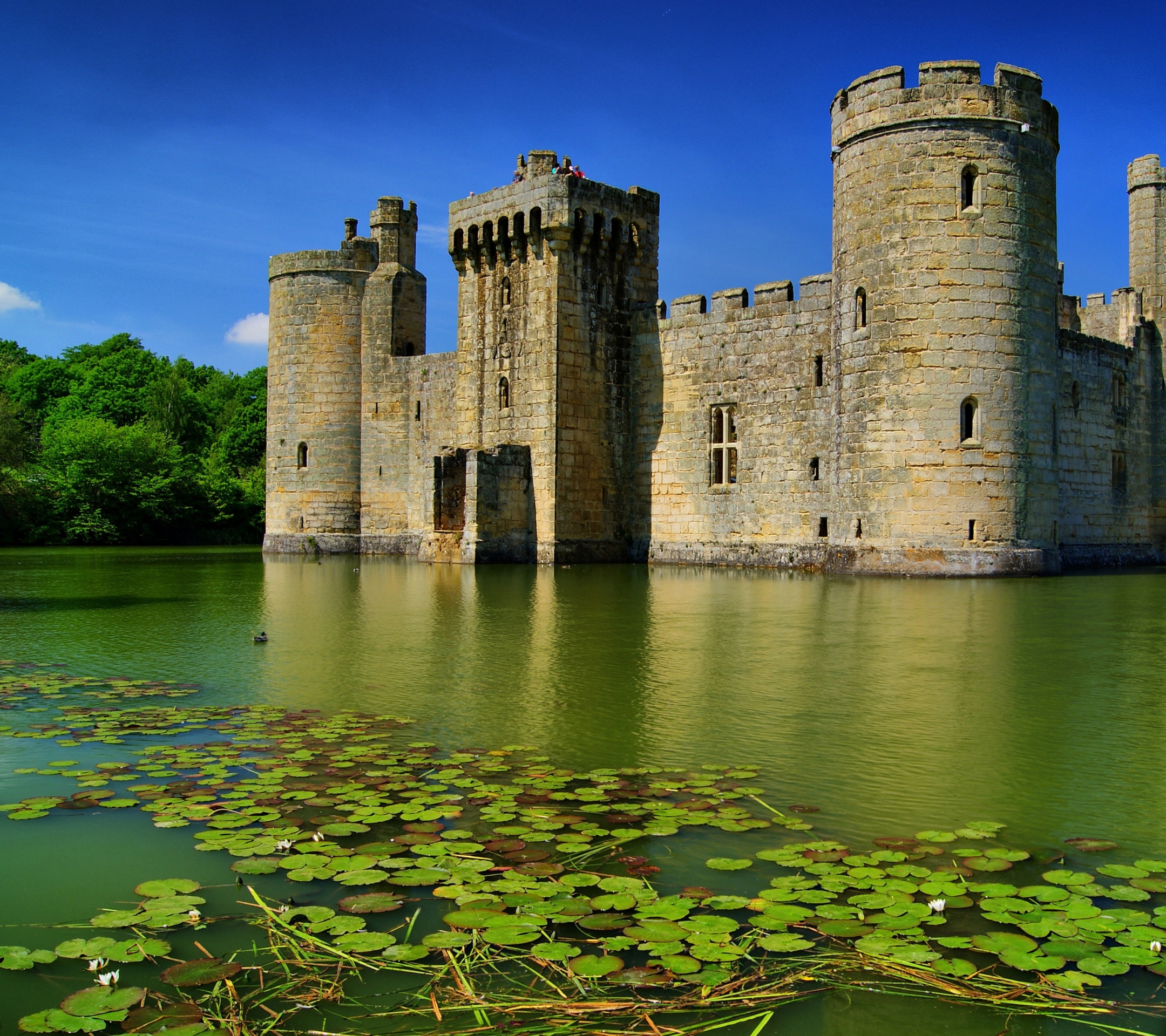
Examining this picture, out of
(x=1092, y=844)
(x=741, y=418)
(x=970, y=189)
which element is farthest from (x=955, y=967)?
(x=741, y=418)

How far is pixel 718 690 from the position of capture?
24.8 feet

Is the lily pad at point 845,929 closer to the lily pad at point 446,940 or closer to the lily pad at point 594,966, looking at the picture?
the lily pad at point 594,966

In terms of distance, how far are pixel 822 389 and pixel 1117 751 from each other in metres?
16.6

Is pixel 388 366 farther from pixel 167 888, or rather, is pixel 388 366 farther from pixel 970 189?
pixel 167 888

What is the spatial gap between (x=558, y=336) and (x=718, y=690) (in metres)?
17.3

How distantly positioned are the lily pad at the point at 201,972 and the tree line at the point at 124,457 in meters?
39.2

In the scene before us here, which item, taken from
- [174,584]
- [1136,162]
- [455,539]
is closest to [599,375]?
[455,539]

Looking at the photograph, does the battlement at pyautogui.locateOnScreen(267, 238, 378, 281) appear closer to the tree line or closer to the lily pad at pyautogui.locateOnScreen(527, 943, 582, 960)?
the tree line

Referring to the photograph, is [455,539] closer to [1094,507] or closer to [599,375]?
[599,375]

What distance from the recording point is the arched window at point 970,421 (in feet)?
59.9

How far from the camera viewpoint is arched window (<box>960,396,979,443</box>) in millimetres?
18266

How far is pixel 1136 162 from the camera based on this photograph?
2434 cm

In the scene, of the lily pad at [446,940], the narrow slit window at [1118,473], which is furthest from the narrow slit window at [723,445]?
the lily pad at [446,940]

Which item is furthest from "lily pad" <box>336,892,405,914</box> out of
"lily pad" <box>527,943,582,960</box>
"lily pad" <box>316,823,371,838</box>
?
"lily pad" <box>316,823,371,838</box>
